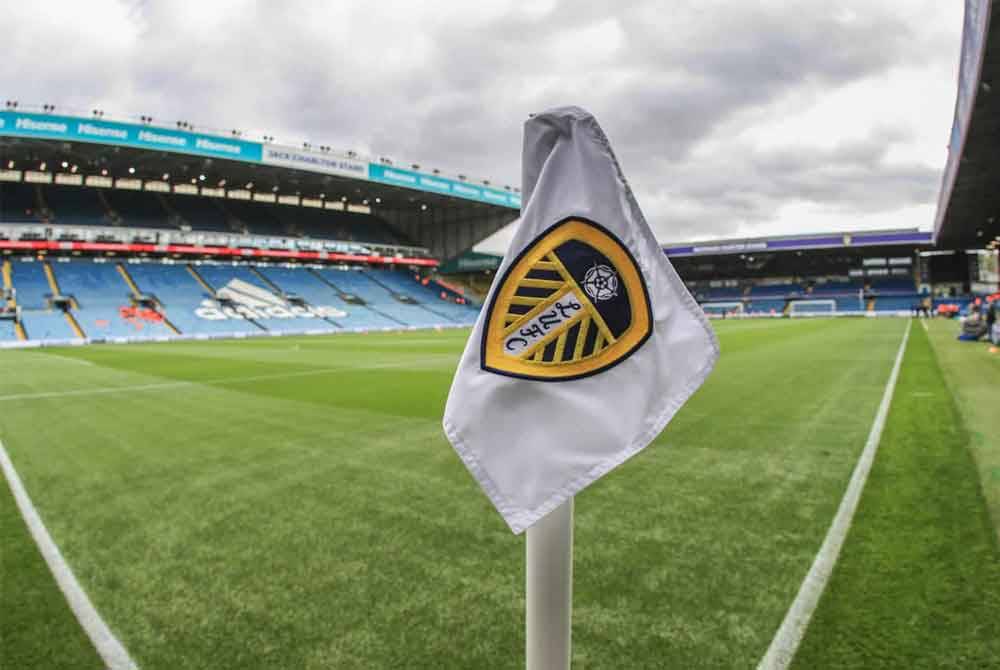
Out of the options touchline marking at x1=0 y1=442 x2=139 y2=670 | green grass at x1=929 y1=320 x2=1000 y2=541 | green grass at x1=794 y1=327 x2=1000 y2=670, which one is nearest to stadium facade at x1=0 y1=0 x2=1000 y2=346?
green grass at x1=929 y1=320 x2=1000 y2=541

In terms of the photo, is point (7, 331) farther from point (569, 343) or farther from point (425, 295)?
point (569, 343)

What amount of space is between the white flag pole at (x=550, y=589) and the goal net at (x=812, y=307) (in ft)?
220

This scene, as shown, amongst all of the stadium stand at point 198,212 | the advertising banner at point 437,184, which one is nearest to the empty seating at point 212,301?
the stadium stand at point 198,212

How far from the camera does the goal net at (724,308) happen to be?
63.2 m

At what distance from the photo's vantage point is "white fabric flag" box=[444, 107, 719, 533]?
1.21m

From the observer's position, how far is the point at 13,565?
10.4ft

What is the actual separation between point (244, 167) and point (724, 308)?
52.4 metres

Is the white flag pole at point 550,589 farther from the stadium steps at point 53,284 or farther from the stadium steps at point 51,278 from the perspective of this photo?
the stadium steps at point 51,278

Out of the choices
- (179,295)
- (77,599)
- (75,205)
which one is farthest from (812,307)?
(75,205)

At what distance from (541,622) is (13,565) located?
352cm

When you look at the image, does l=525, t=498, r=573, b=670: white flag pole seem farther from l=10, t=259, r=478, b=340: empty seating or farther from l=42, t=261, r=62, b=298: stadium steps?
l=42, t=261, r=62, b=298: stadium steps

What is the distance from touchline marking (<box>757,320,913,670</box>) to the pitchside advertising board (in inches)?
1071

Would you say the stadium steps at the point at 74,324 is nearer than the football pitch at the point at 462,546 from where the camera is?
No

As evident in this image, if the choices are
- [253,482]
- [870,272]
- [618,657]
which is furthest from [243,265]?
[870,272]
